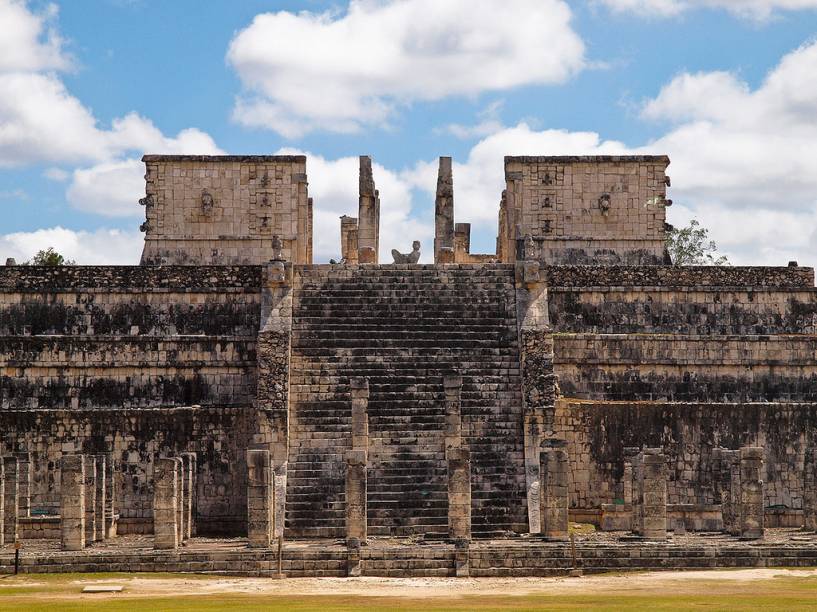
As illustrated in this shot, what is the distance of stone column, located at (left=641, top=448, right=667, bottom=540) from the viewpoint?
88.7 ft

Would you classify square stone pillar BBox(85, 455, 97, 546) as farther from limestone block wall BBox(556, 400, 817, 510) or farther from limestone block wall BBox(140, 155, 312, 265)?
limestone block wall BBox(140, 155, 312, 265)

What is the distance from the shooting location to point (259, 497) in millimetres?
26547

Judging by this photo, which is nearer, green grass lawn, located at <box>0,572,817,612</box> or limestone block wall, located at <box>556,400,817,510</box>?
green grass lawn, located at <box>0,572,817,612</box>

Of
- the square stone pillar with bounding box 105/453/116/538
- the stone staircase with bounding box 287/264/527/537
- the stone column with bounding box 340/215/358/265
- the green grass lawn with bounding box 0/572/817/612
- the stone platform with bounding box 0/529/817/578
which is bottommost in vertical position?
the green grass lawn with bounding box 0/572/817/612

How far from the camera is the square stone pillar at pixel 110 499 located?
29.7 m

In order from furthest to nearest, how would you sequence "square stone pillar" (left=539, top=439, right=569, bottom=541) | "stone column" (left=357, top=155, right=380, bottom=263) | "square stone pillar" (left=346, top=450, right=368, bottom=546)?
"stone column" (left=357, top=155, right=380, bottom=263)
"square stone pillar" (left=539, top=439, right=569, bottom=541)
"square stone pillar" (left=346, top=450, right=368, bottom=546)

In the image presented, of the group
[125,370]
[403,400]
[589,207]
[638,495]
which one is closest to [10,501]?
[125,370]

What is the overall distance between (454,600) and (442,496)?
6.63 meters

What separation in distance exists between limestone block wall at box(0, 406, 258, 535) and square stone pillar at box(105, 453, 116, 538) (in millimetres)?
817

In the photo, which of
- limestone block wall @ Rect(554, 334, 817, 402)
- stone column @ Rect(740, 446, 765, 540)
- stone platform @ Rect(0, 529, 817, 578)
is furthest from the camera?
limestone block wall @ Rect(554, 334, 817, 402)

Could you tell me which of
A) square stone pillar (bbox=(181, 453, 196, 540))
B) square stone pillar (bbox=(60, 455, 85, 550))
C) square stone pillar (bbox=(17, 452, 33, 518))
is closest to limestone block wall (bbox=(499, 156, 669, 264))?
square stone pillar (bbox=(181, 453, 196, 540))

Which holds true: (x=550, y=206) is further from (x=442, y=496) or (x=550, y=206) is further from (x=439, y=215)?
(x=442, y=496)

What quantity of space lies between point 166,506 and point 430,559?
490cm

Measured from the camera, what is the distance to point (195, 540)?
94.6ft
